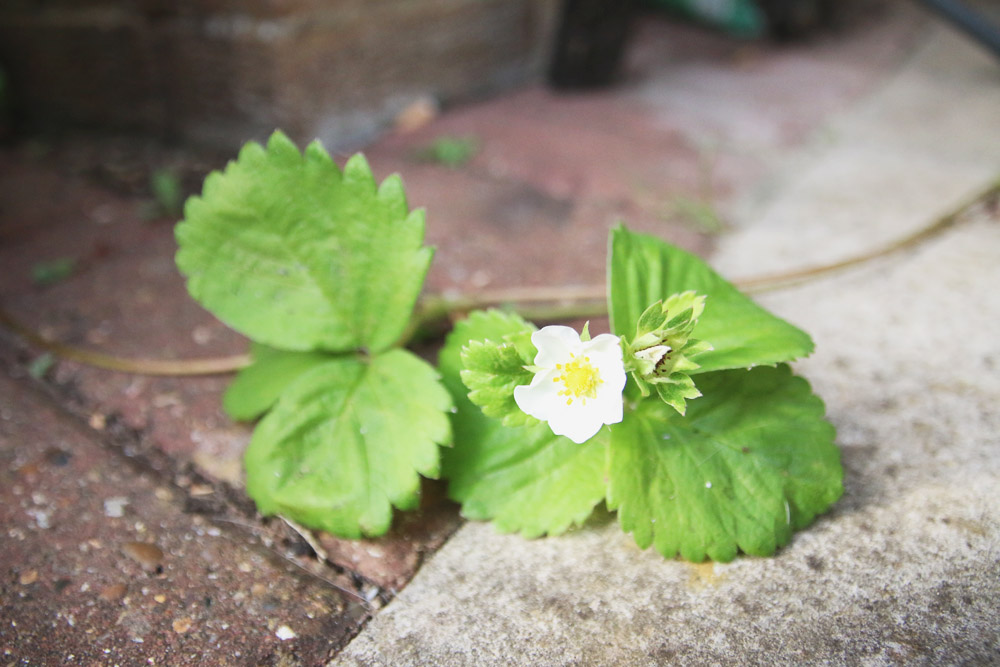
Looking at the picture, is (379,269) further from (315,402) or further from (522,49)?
(522,49)

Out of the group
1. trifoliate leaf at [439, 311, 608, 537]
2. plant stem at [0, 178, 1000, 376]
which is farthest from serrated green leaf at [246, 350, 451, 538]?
plant stem at [0, 178, 1000, 376]

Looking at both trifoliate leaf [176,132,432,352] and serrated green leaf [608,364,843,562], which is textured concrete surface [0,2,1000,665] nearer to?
serrated green leaf [608,364,843,562]

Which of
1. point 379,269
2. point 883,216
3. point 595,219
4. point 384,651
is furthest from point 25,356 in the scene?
point 883,216

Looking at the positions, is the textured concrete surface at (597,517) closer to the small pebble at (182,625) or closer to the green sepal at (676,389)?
the small pebble at (182,625)

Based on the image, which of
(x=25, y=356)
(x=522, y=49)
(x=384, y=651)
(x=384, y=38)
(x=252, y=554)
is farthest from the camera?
(x=522, y=49)

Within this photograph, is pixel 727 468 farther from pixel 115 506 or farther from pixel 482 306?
pixel 115 506

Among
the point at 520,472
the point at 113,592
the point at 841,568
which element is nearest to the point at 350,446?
the point at 520,472

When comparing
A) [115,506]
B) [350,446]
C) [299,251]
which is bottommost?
[115,506]
